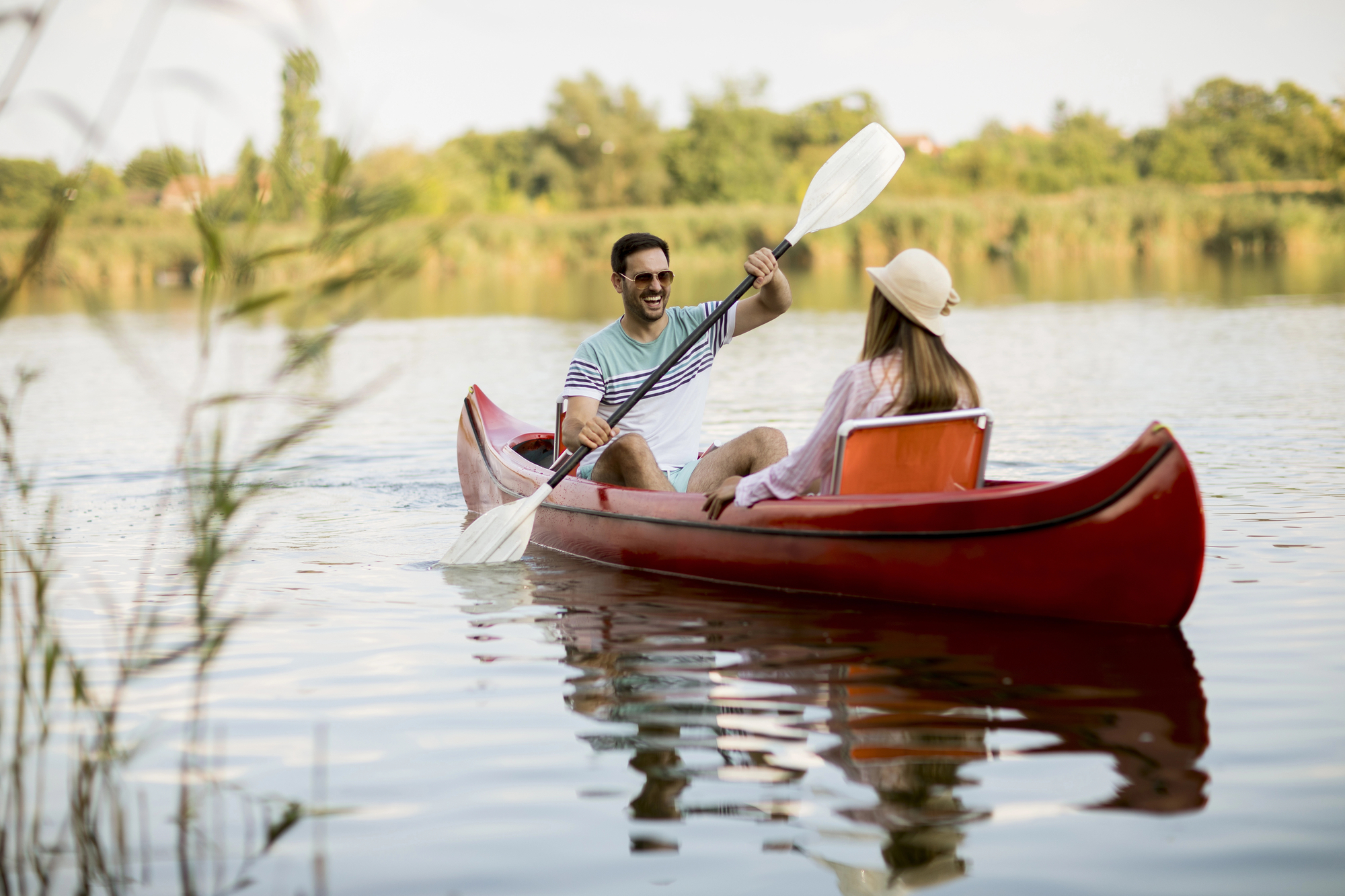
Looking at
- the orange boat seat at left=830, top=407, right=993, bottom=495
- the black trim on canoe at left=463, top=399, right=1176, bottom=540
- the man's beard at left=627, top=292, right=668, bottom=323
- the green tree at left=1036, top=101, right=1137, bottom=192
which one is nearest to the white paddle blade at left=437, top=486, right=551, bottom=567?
the black trim on canoe at left=463, top=399, right=1176, bottom=540

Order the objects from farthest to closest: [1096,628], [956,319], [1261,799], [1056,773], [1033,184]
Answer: [1033,184] → [956,319] → [1096,628] → [1056,773] → [1261,799]

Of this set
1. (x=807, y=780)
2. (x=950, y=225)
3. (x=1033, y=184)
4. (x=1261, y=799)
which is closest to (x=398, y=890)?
(x=807, y=780)

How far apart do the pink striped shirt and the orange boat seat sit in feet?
0.14

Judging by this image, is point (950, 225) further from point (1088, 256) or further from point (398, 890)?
point (398, 890)

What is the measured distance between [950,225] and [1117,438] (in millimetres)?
21025

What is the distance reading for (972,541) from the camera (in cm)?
405

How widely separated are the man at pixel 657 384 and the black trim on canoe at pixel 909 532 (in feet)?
0.66

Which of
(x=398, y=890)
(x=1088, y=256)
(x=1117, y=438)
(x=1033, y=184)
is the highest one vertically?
(x=1033, y=184)

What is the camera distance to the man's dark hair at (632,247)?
5.01 meters

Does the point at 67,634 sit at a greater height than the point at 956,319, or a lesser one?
lesser

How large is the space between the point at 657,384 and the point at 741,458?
1.63ft

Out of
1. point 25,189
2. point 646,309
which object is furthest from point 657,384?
point 25,189

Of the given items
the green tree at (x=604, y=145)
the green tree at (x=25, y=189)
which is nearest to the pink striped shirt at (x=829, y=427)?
the green tree at (x=25, y=189)

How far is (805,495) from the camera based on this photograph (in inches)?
176
